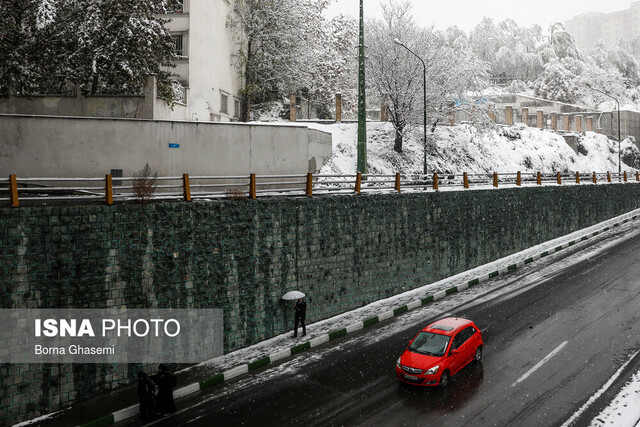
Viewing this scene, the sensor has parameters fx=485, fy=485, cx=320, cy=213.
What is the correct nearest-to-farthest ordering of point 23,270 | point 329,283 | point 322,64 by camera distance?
1. point 23,270
2. point 329,283
3. point 322,64

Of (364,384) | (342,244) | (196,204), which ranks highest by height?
(196,204)

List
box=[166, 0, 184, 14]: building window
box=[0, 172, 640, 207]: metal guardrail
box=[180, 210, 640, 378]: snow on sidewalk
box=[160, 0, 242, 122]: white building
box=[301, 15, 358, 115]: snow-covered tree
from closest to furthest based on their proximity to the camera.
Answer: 1. box=[0, 172, 640, 207]: metal guardrail
2. box=[180, 210, 640, 378]: snow on sidewalk
3. box=[160, 0, 242, 122]: white building
4. box=[166, 0, 184, 14]: building window
5. box=[301, 15, 358, 115]: snow-covered tree

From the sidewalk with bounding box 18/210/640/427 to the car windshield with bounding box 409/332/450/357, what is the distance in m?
3.71

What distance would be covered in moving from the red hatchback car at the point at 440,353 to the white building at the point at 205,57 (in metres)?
18.1

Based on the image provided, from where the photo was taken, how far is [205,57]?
1163 inches

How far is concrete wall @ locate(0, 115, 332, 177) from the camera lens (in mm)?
17469

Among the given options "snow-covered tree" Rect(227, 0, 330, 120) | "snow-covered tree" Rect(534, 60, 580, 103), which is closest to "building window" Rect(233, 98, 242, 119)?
"snow-covered tree" Rect(227, 0, 330, 120)

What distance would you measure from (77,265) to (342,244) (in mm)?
9774

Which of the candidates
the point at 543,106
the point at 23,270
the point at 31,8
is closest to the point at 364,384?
the point at 23,270

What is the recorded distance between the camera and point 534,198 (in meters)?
29.8

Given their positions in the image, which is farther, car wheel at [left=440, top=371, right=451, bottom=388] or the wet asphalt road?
car wheel at [left=440, top=371, right=451, bottom=388]

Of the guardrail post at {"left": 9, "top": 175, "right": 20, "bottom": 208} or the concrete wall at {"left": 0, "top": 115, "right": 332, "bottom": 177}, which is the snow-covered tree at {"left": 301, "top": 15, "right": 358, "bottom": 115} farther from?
the guardrail post at {"left": 9, "top": 175, "right": 20, "bottom": 208}

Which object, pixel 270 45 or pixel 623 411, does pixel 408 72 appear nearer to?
pixel 270 45

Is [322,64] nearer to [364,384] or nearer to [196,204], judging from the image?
[196,204]
